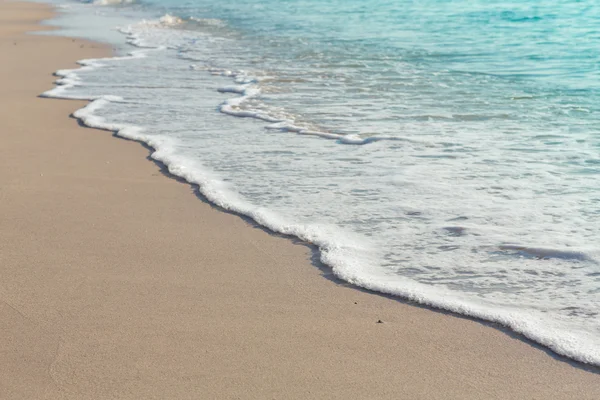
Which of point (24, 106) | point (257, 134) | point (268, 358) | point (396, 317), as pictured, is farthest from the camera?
point (24, 106)

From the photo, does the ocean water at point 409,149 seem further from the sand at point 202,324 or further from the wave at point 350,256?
the sand at point 202,324

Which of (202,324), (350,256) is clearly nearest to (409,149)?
(350,256)

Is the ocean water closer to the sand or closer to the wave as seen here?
the wave

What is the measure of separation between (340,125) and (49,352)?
3799 millimetres

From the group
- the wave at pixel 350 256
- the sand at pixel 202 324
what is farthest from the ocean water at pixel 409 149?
the sand at pixel 202 324

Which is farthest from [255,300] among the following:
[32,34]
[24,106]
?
[32,34]

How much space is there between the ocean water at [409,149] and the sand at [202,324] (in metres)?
0.18

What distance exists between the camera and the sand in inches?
92.4

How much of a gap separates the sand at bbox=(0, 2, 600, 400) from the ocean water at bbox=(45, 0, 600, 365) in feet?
0.61

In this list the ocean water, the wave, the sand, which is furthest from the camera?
the ocean water

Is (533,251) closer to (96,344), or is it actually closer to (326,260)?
(326,260)

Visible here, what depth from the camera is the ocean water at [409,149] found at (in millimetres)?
3150

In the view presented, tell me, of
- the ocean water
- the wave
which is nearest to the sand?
the wave

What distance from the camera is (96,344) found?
2.58 meters
